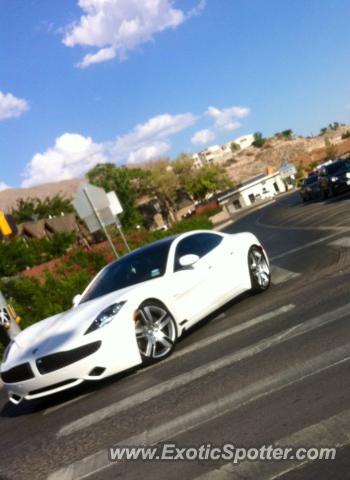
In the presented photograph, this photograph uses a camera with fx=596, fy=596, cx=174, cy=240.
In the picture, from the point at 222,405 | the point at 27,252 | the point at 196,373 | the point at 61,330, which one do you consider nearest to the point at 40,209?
the point at 27,252

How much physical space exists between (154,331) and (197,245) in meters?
1.96

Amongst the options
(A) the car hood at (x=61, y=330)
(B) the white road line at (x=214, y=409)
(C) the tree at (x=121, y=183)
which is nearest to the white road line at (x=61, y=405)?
(A) the car hood at (x=61, y=330)

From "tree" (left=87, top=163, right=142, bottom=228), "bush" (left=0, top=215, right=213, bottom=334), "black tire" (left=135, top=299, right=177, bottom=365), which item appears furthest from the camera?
"tree" (left=87, top=163, right=142, bottom=228)

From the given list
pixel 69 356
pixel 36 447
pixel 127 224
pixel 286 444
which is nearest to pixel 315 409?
pixel 286 444

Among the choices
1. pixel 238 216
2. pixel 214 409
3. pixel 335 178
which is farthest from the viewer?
pixel 238 216

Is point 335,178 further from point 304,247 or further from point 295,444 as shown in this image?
point 295,444

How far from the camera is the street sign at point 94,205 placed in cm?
1484

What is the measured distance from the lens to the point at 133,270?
773 centimetres

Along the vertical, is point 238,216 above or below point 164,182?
below

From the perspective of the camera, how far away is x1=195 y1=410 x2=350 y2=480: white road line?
10.7ft

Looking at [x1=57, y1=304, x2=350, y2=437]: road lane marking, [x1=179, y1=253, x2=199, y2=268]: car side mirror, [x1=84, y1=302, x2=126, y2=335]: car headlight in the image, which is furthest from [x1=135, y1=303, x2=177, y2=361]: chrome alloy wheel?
[x1=57, y1=304, x2=350, y2=437]: road lane marking

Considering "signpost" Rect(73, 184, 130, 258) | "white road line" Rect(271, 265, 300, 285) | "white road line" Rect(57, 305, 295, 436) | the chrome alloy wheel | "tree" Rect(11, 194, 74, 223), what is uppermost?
"tree" Rect(11, 194, 74, 223)

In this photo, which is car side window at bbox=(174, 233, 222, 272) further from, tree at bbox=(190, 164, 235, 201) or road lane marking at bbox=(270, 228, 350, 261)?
tree at bbox=(190, 164, 235, 201)

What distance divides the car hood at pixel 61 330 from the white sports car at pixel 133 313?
0.6 inches
